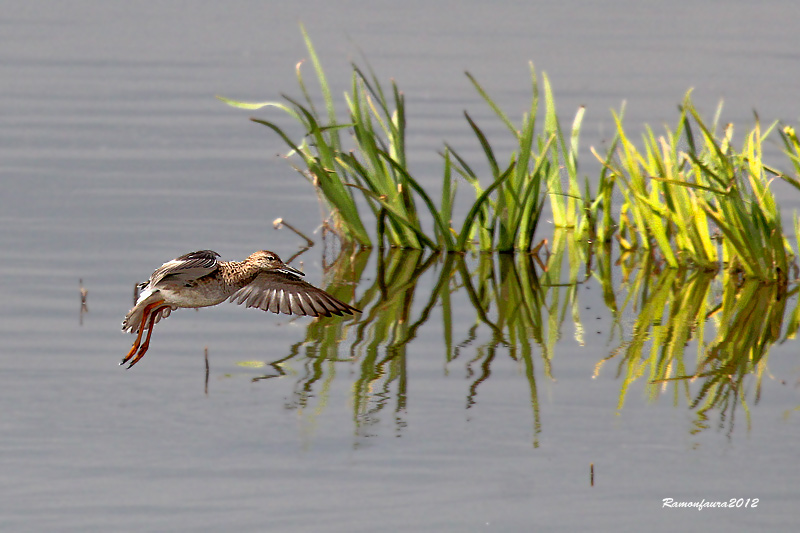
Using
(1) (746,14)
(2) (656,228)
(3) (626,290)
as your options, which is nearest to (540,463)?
(3) (626,290)

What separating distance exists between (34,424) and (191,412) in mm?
728

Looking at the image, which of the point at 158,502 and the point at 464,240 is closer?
the point at 158,502

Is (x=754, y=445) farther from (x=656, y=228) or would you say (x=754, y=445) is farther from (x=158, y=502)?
(x=656, y=228)

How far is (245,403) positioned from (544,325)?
7.51 ft

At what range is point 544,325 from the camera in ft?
27.4

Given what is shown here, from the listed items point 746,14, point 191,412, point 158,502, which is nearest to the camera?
point 158,502

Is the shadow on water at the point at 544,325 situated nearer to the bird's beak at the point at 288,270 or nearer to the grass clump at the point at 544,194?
the grass clump at the point at 544,194

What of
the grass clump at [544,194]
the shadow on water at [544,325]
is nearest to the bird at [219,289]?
the shadow on water at [544,325]

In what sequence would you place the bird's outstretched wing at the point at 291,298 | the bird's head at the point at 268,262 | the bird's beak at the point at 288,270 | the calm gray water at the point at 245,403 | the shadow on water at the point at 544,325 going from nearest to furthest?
the calm gray water at the point at 245,403, the bird's beak at the point at 288,270, the bird's head at the point at 268,262, the bird's outstretched wing at the point at 291,298, the shadow on water at the point at 544,325

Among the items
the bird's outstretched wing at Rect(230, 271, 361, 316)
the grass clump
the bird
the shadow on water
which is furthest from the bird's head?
the grass clump

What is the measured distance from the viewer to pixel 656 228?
9.77 m

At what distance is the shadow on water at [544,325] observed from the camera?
23.2 ft

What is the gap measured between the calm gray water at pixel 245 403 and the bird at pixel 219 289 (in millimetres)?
485

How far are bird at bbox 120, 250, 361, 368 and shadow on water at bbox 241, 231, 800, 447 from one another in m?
0.52
